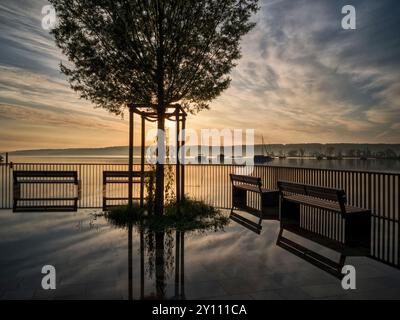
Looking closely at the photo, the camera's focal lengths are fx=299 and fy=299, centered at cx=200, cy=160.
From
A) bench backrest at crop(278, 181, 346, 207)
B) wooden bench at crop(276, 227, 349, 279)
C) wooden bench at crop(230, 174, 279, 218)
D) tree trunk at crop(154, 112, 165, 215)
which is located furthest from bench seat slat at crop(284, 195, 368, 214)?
tree trunk at crop(154, 112, 165, 215)

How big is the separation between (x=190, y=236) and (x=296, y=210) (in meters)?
3.01

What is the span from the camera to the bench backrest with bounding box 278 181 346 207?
220 inches

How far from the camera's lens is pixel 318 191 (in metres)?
6.21

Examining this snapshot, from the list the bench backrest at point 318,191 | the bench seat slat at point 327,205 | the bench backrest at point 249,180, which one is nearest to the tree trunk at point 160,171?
the bench backrest at point 249,180

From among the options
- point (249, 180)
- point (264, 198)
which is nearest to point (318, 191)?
point (264, 198)

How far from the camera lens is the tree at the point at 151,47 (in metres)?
7.62

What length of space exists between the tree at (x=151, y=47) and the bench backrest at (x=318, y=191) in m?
3.40

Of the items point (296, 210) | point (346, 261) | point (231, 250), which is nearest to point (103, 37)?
point (231, 250)

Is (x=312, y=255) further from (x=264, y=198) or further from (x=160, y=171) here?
(x=160, y=171)

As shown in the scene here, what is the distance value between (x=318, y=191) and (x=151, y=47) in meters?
5.55

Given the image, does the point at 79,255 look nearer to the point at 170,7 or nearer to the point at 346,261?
the point at 346,261

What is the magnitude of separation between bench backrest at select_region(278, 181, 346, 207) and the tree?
340cm

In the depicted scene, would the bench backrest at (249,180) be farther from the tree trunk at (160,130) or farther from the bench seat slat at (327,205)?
the tree trunk at (160,130)

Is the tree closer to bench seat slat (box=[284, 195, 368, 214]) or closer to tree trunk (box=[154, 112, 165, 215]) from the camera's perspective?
tree trunk (box=[154, 112, 165, 215])
